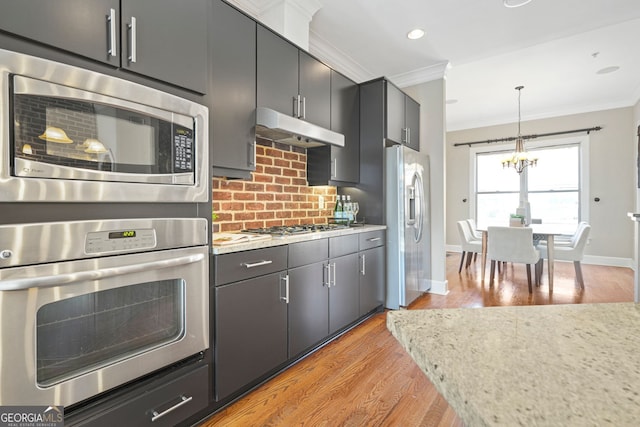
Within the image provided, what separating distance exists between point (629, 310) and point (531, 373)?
51 centimetres

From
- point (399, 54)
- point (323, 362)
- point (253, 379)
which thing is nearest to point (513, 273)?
point (399, 54)

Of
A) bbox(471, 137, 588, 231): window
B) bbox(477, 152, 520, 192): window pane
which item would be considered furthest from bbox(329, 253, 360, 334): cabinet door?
bbox(477, 152, 520, 192): window pane

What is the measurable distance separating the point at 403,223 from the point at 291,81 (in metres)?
1.71

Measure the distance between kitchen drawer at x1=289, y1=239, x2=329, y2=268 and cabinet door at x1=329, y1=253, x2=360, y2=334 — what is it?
14cm

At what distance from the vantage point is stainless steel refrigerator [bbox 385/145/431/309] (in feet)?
10.2

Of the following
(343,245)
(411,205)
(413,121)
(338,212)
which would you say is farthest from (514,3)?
(343,245)

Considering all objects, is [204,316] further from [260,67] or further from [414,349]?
[260,67]

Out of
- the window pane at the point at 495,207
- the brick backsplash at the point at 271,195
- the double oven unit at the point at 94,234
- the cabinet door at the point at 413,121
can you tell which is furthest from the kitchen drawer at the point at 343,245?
the window pane at the point at 495,207

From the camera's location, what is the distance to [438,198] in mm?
3760

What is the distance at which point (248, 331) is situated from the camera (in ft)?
5.71

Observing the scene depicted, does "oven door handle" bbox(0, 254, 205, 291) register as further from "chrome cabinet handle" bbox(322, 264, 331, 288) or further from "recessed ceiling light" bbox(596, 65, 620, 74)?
"recessed ceiling light" bbox(596, 65, 620, 74)

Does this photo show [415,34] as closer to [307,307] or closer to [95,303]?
[307,307]

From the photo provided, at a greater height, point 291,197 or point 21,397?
point 291,197

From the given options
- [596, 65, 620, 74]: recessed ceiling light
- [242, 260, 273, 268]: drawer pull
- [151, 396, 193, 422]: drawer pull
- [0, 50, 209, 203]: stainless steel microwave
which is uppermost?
[596, 65, 620, 74]: recessed ceiling light
